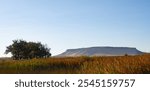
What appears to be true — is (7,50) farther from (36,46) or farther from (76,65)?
(76,65)

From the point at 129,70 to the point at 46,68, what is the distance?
1207cm

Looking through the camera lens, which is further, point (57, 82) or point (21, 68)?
point (21, 68)

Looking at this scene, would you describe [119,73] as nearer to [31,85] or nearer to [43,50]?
[31,85]

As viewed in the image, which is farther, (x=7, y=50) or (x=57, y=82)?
(x=7, y=50)

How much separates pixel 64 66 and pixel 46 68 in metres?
1.18

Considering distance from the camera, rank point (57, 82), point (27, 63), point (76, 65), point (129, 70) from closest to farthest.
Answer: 1. point (57, 82)
2. point (129, 70)
3. point (76, 65)
4. point (27, 63)

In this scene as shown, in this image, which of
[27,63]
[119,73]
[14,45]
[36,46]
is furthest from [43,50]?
[119,73]

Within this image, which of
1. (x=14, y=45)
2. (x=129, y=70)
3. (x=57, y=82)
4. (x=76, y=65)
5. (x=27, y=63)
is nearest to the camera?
(x=57, y=82)

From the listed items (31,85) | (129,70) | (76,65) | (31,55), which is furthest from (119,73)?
(31,55)

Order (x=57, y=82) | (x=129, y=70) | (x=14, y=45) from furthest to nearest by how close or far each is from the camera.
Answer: (x=14, y=45) < (x=129, y=70) < (x=57, y=82)

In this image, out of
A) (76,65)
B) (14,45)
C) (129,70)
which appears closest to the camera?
(129,70)

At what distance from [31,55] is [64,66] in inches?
2310

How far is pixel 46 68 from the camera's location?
22.1 meters

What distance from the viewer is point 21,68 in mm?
22578
